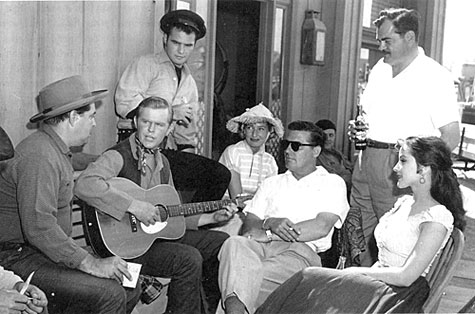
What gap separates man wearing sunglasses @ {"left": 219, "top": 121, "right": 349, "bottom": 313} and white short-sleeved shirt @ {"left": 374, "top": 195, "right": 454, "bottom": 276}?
42 centimetres

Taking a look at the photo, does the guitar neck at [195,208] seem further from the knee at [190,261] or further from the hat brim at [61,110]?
the hat brim at [61,110]

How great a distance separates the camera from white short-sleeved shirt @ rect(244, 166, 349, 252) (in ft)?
11.2

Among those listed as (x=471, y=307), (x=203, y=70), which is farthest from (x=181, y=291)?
(x=203, y=70)

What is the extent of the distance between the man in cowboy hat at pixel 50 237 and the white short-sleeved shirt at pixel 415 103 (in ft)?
6.01

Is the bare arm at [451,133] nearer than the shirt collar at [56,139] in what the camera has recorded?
No

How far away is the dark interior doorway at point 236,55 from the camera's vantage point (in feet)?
19.5

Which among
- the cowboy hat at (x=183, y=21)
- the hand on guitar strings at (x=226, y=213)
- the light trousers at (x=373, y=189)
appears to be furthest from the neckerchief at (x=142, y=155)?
the light trousers at (x=373, y=189)

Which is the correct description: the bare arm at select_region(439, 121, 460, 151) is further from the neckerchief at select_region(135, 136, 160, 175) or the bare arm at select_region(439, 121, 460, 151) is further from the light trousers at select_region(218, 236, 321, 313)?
the neckerchief at select_region(135, 136, 160, 175)

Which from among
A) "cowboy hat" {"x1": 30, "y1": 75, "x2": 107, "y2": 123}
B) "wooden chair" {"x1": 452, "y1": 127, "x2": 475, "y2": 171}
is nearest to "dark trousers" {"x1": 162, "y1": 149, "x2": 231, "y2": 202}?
"cowboy hat" {"x1": 30, "y1": 75, "x2": 107, "y2": 123}

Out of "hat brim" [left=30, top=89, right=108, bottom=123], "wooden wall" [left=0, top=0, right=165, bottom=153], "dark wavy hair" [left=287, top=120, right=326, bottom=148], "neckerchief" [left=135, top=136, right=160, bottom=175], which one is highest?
"wooden wall" [left=0, top=0, right=165, bottom=153]

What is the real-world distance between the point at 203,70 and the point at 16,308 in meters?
3.01

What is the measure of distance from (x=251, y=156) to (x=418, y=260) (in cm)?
178

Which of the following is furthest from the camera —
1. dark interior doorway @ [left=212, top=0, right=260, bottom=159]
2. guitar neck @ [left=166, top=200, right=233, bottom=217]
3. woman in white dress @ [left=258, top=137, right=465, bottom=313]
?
dark interior doorway @ [left=212, top=0, right=260, bottom=159]

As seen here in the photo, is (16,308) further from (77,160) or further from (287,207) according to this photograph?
(287,207)
